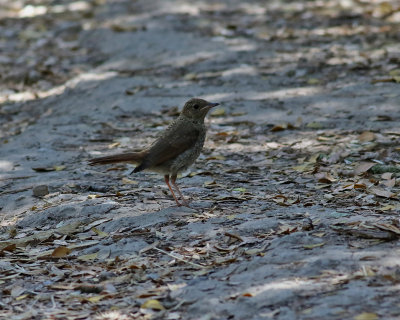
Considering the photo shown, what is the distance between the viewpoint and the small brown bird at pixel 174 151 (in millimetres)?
6438

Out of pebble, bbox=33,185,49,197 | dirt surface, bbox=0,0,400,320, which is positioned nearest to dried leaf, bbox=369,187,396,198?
dirt surface, bbox=0,0,400,320

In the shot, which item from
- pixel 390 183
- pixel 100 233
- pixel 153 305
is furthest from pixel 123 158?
pixel 390 183

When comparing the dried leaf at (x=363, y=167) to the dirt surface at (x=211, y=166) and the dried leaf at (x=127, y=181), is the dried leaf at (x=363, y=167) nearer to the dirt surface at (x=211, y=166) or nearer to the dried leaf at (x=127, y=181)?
the dirt surface at (x=211, y=166)

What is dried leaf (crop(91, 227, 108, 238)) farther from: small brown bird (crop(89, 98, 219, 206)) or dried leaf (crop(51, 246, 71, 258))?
small brown bird (crop(89, 98, 219, 206))

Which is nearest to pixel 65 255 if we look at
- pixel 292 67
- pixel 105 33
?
pixel 292 67

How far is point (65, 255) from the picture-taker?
5.58m

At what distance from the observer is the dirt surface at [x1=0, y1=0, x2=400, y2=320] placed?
15.1 feet

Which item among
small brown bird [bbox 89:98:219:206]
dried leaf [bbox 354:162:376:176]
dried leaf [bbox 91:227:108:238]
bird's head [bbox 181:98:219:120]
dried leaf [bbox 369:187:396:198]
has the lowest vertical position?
dried leaf [bbox 354:162:376:176]

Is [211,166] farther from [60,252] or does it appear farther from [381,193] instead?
[60,252]

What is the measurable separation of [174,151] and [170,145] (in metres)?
0.08

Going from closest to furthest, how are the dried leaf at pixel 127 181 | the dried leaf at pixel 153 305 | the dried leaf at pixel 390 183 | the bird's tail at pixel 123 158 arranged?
the dried leaf at pixel 153 305 < the bird's tail at pixel 123 158 < the dried leaf at pixel 390 183 < the dried leaf at pixel 127 181

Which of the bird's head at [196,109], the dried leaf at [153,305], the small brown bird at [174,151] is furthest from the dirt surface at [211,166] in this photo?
the bird's head at [196,109]

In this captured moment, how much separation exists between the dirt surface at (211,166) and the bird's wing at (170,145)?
421 mm

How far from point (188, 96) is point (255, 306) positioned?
→ 6412 mm
